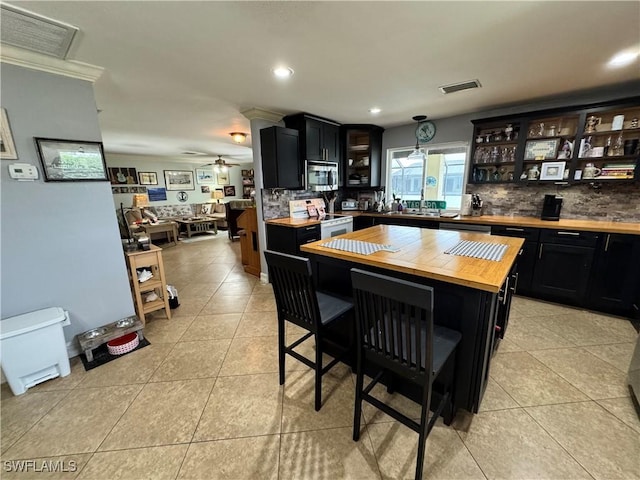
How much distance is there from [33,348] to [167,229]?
5.42 m

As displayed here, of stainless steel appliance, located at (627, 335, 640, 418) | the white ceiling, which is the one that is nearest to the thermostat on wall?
the white ceiling

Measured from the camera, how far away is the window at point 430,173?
4.05 metres

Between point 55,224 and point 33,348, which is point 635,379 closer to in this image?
point 33,348

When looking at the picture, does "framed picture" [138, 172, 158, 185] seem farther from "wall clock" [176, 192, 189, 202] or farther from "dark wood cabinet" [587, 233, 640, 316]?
"dark wood cabinet" [587, 233, 640, 316]

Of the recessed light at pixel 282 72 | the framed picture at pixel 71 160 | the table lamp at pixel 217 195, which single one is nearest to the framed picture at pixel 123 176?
the table lamp at pixel 217 195

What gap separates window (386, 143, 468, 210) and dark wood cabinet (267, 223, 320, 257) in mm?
1946

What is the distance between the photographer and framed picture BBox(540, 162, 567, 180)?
10.1ft

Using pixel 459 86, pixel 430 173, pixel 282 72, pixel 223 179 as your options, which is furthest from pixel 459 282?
pixel 223 179

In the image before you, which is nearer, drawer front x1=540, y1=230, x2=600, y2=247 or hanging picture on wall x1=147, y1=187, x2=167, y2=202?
drawer front x1=540, y1=230, x2=600, y2=247

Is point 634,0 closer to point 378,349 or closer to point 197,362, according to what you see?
point 378,349

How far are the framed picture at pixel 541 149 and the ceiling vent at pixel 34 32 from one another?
15.1 feet

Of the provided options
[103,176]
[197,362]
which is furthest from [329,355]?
[103,176]

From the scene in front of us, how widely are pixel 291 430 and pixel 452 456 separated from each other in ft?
2.91

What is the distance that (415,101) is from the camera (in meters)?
3.09
